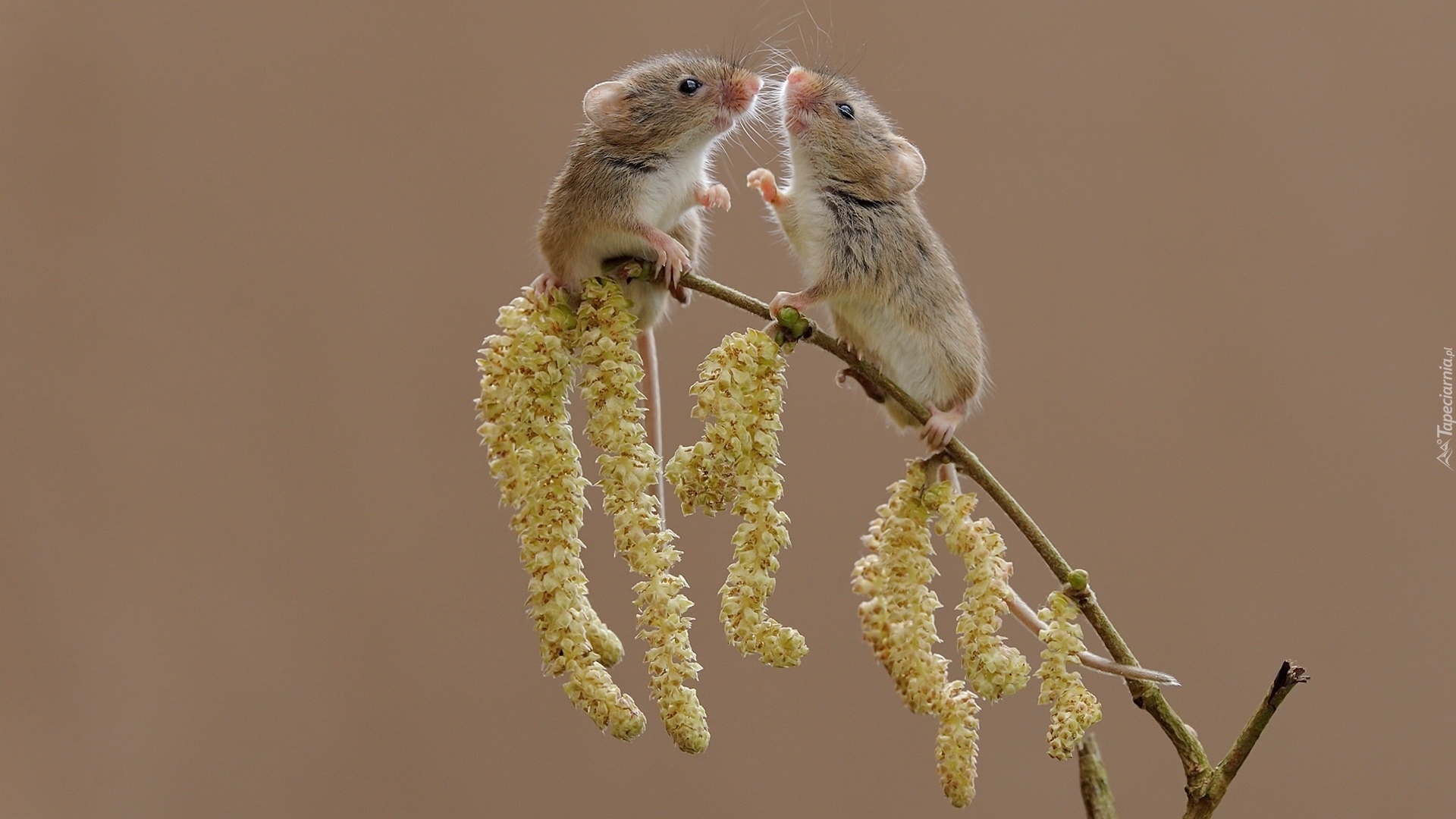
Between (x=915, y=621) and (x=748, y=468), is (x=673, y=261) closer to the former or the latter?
(x=748, y=468)

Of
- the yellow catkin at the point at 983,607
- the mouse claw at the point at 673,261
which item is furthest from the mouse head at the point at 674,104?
the yellow catkin at the point at 983,607

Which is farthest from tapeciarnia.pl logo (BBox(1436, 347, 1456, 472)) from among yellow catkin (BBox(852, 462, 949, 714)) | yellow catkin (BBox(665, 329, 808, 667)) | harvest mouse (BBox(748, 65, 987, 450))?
yellow catkin (BBox(665, 329, 808, 667))

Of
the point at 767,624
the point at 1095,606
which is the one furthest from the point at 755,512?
the point at 1095,606

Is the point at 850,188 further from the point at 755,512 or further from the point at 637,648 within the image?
the point at 637,648

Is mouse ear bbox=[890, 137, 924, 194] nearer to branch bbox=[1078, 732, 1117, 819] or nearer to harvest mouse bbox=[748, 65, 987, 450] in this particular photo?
harvest mouse bbox=[748, 65, 987, 450]

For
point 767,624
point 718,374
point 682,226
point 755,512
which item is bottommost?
point 767,624

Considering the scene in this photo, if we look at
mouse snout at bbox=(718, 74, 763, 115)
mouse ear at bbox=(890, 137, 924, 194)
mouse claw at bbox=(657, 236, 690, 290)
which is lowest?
mouse claw at bbox=(657, 236, 690, 290)

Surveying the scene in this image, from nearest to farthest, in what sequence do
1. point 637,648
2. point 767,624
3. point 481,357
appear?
point 767,624 → point 481,357 → point 637,648

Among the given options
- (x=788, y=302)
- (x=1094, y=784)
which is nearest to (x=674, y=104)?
(x=788, y=302)
